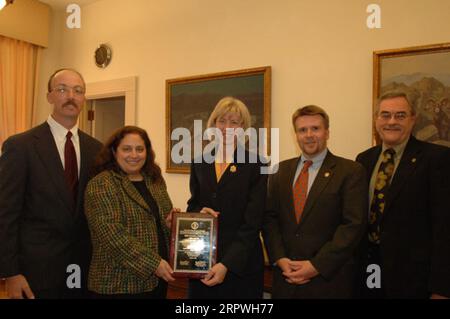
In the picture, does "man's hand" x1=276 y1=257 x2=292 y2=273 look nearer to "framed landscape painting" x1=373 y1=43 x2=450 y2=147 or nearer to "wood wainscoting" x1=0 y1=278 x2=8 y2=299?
"framed landscape painting" x1=373 y1=43 x2=450 y2=147

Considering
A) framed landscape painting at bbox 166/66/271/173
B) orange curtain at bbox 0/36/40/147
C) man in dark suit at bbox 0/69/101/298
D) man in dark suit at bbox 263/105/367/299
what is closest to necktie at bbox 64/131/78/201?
man in dark suit at bbox 0/69/101/298

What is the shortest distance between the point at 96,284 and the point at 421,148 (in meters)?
1.99

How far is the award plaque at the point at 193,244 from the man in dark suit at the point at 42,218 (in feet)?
2.08

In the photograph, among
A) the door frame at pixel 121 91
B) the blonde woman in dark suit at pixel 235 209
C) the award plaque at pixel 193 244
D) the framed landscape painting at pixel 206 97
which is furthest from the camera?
the door frame at pixel 121 91

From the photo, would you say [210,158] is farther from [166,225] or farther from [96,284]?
[96,284]

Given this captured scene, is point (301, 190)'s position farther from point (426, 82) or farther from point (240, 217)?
point (426, 82)

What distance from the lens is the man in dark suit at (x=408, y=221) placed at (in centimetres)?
204

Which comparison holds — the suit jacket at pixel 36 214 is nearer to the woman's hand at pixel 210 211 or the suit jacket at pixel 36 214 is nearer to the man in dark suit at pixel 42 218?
the man in dark suit at pixel 42 218

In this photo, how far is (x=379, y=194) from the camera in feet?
7.43

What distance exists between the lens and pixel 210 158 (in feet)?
7.81

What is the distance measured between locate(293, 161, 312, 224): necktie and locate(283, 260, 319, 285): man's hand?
240 millimetres

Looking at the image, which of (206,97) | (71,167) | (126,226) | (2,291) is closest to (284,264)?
(126,226)

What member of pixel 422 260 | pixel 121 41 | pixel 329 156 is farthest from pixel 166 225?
pixel 121 41

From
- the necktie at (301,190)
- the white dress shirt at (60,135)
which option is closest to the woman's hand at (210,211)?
the necktie at (301,190)
